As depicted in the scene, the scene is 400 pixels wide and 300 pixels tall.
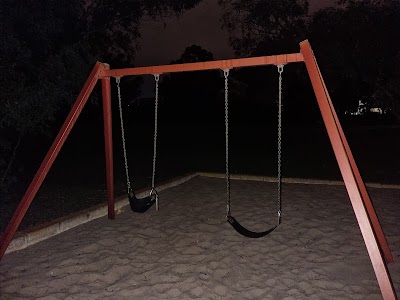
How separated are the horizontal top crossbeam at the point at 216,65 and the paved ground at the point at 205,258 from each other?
6.29 ft

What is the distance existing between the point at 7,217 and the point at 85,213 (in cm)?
111

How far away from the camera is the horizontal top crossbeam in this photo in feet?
11.1

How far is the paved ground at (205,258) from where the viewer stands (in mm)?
3146

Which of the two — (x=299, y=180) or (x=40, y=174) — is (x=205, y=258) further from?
(x=299, y=180)

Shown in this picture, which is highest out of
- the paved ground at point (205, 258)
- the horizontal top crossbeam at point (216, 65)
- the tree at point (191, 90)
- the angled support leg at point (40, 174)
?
the tree at point (191, 90)

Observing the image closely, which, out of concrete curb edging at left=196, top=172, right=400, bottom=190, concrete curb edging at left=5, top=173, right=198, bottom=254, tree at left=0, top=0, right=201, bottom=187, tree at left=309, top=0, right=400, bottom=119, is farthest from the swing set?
tree at left=309, top=0, right=400, bottom=119

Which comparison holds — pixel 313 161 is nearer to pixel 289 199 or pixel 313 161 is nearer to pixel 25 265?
pixel 289 199

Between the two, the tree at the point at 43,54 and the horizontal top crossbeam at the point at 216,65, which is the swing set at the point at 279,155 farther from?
the tree at the point at 43,54

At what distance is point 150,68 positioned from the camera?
13.6 feet

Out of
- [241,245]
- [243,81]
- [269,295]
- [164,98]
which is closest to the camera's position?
[269,295]

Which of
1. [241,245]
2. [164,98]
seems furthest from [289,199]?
[164,98]

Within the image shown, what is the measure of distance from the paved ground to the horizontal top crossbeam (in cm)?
192

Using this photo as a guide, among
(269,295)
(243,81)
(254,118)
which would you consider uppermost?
(243,81)

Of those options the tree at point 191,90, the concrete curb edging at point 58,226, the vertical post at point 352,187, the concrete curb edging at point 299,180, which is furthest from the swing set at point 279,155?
the tree at point 191,90
